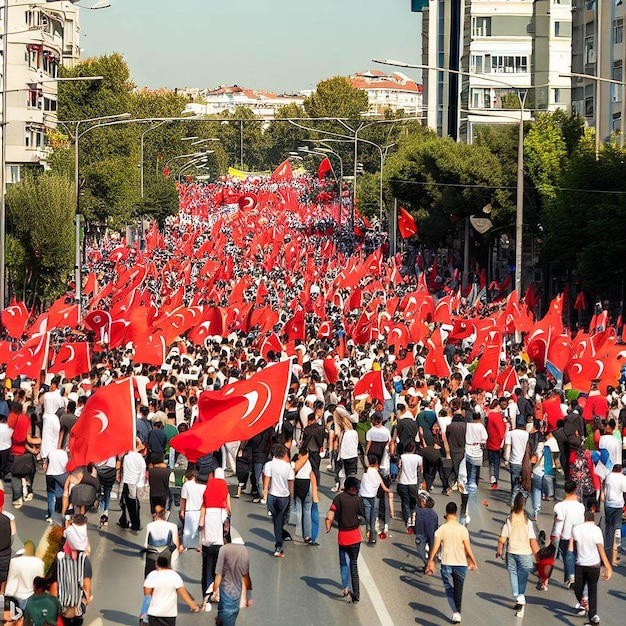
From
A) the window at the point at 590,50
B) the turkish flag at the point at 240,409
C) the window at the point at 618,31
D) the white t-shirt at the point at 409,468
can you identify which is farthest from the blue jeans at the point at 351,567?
the window at the point at 590,50

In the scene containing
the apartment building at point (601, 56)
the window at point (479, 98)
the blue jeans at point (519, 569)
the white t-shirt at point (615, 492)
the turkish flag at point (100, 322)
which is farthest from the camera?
the window at point (479, 98)

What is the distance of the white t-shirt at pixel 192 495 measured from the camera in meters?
14.5

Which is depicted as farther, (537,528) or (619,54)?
(619,54)

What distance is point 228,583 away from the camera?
1159 centimetres

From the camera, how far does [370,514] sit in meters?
16.1

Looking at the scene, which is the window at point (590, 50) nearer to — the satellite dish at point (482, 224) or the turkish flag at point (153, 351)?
the satellite dish at point (482, 224)

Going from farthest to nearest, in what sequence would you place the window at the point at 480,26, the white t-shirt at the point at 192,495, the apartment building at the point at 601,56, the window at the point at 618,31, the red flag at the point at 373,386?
the window at the point at 480,26
the apartment building at the point at 601,56
the window at the point at 618,31
the red flag at the point at 373,386
the white t-shirt at the point at 192,495

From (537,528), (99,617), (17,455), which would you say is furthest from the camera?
(17,455)

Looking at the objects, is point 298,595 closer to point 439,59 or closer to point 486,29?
point 486,29

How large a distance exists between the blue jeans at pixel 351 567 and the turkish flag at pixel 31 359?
10.5 meters

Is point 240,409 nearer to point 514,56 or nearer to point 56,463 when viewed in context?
point 56,463

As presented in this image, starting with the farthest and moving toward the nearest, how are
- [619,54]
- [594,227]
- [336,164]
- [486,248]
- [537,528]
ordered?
1. [336,164]
2. [486,248]
3. [619,54]
4. [594,227]
5. [537,528]

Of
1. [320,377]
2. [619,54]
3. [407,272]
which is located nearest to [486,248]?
[407,272]

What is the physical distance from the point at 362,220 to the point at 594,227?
5486 centimetres
